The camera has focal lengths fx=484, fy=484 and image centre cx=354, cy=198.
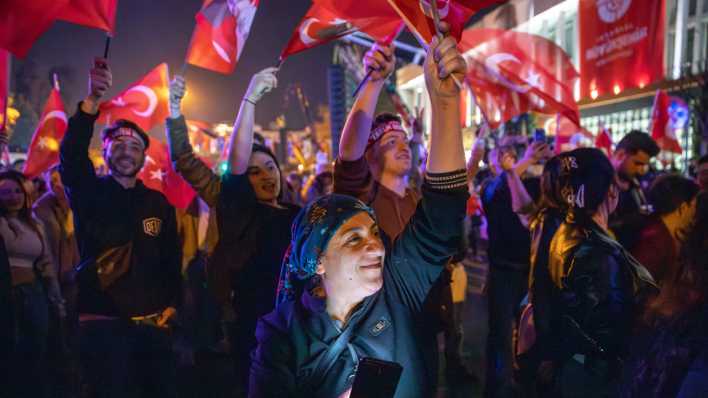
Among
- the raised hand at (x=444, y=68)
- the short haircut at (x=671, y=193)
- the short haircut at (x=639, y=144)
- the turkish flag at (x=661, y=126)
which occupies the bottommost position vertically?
the short haircut at (x=671, y=193)

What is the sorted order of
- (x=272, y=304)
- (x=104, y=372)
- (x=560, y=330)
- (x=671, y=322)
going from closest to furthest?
1. (x=671, y=322)
2. (x=560, y=330)
3. (x=272, y=304)
4. (x=104, y=372)

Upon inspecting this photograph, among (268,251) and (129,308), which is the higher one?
(268,251)

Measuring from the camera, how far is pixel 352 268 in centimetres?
163

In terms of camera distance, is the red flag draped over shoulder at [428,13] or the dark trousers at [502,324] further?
the dark trousers at [502,324]

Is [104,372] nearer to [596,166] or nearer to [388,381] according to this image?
[388,381]

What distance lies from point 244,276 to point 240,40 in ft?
7.33

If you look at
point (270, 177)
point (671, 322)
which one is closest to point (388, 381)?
point (671, 322)

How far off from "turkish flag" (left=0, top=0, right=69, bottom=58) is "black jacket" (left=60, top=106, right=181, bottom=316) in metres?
0.76

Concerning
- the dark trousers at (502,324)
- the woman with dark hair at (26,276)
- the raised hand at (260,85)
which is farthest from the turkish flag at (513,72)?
the woman with dark hair at (26,276)

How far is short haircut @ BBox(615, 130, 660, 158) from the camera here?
5.11m

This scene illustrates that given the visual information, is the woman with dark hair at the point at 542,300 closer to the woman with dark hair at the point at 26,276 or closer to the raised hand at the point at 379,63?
the raised hand at the point at 379,63

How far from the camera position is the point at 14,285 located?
4.51m

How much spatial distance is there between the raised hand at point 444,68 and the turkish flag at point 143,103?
531 cm

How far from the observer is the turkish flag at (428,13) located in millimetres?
2031
